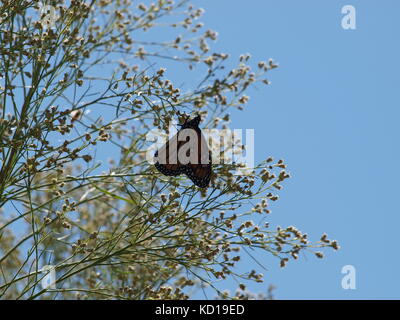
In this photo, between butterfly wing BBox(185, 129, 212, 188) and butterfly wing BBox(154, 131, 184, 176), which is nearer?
butterfly wing BBox(185, 129, 212, 188)

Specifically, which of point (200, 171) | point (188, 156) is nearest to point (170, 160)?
point (188, 156)

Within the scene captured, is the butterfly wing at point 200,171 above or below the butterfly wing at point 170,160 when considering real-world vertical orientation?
below

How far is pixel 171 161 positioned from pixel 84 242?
87 centimetres

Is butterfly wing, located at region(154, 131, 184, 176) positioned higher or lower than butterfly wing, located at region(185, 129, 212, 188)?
higher

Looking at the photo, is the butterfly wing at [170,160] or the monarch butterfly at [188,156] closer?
the monarch butterfly at [188,156]

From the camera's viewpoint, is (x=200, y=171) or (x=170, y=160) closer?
(x=200, y=171)

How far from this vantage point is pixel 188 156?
5.70 m

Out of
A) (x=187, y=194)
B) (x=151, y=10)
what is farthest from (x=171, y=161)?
(x=151, y=10)

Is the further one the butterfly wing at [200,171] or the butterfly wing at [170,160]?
the butterfly wing at [170,160]

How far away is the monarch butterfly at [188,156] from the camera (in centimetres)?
551

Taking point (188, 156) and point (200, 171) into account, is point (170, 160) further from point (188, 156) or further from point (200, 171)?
point (200, 171)

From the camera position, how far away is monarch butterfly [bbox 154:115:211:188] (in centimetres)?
551

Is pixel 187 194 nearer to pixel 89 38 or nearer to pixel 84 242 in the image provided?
pixel 84 242

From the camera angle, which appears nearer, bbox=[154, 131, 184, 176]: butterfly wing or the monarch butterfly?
the monarch butterfly
